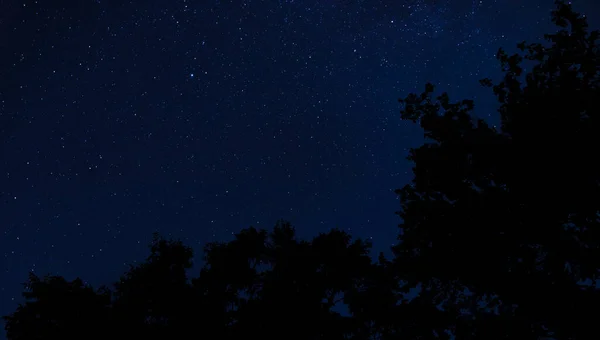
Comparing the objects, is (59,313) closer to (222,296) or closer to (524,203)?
(222,296)

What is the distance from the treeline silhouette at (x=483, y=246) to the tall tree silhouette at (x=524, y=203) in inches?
0.9

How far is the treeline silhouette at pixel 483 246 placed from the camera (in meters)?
8.92

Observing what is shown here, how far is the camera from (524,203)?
9391 mm

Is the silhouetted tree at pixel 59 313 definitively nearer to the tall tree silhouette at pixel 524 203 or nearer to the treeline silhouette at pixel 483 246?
the treeline silhouette at pixel 483 246

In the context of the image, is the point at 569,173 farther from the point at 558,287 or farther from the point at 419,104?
the point at 419,104

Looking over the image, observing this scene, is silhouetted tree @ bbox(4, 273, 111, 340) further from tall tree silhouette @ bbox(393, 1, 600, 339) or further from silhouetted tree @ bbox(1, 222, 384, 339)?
tall tree silhouette @ bbox(393, 1, 600, 339)

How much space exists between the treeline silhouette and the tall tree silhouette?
0.08ft

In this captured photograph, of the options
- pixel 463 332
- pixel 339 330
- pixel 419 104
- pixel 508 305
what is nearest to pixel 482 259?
pixel 508 305

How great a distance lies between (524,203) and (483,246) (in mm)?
1404

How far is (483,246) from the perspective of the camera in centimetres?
941

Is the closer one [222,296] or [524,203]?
[524,203]

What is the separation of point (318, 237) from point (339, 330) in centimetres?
337

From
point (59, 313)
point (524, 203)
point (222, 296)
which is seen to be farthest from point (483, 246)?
point (59, 313)

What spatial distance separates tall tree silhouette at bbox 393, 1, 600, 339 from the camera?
8.85 m
